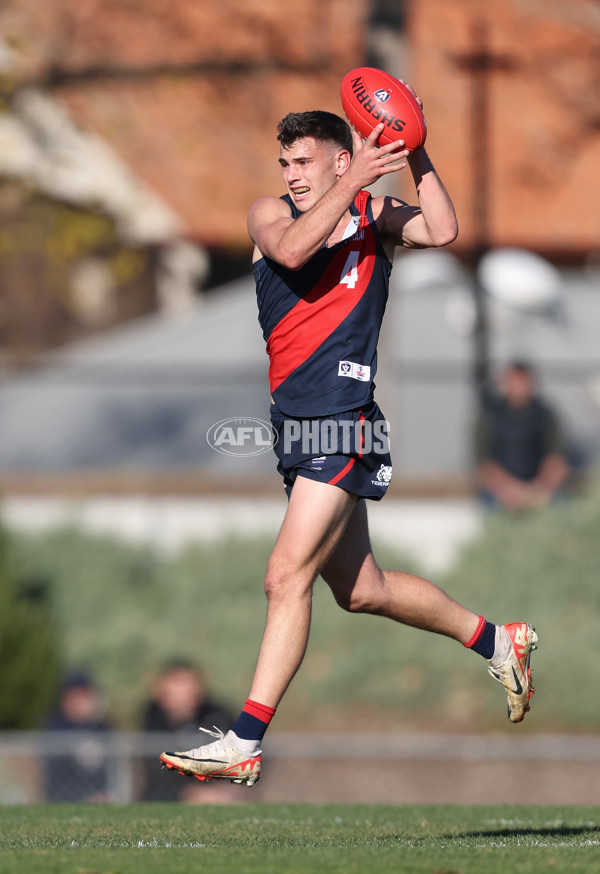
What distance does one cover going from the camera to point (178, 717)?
10.5 meters

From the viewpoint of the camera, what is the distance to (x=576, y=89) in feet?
67.6

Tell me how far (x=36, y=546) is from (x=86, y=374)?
109 inches

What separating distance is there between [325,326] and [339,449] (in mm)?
480

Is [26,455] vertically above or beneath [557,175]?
beneath

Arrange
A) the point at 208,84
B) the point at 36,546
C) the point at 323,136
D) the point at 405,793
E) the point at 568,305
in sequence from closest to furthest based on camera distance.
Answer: the point at 323,136 → the point at 405,793 → the point at 36,546 → the point at 568,305 → the point at 208,84

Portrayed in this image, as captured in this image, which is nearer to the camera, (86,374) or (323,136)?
(323,136)

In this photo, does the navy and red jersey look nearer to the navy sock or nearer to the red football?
the red football

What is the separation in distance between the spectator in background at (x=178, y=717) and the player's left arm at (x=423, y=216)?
5.23 metres

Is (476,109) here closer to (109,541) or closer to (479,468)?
(479,468)

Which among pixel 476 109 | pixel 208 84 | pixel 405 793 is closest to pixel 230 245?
pixel 208 84

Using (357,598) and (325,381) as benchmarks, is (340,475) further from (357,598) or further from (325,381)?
(357,598)

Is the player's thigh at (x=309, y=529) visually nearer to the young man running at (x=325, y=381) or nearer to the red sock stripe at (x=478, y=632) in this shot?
the young man running at (x=325, y=381)

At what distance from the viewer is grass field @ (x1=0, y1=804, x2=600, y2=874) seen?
15.4 ft

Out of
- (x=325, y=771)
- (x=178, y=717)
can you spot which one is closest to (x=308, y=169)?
(x=178, y=717)
